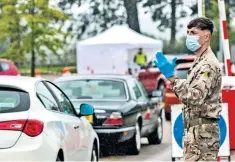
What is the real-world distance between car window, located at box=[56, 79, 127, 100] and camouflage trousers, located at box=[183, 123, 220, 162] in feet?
23.3

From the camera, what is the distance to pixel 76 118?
8.85 m

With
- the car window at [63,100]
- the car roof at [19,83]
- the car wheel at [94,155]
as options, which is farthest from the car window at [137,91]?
the car roof at [19,83]

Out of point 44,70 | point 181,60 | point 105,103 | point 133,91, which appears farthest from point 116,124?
point 44,70

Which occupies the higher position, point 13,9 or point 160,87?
point 13,9

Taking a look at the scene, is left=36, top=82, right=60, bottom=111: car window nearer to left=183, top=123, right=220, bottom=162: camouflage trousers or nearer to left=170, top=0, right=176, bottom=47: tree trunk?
left=183, top=123, right=220, bottom=162: camouflage trousers

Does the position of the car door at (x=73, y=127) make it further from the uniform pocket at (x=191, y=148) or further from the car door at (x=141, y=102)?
the car door at (x=141, y=102)

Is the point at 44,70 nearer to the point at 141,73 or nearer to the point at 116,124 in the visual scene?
the point at 141,73

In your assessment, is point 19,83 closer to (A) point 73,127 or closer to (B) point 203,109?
(A) point 73,127

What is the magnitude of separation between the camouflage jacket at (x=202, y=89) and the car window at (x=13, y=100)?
1842mm

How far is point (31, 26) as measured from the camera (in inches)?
1163

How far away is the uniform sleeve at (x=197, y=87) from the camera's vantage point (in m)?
5.88

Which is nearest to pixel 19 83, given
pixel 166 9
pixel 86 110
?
pixel 86 110

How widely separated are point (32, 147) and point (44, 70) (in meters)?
34.8

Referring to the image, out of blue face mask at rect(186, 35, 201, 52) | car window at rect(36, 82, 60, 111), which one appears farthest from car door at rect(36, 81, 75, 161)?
blue face mask at rect(186, 35, 201, 52)
